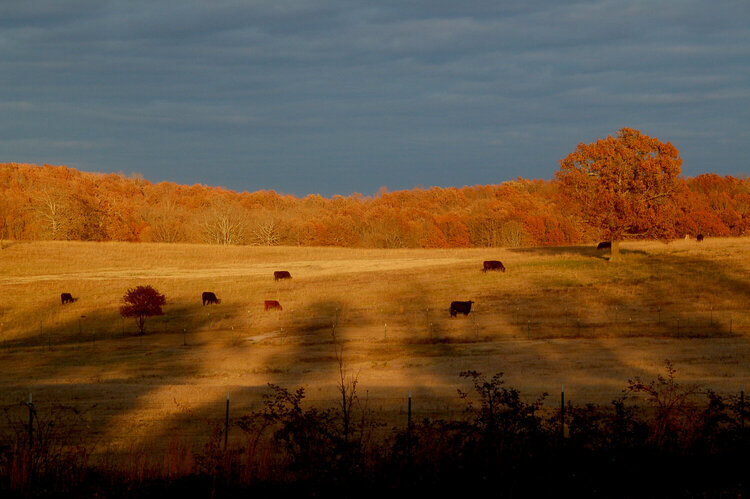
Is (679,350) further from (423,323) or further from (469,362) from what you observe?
(423,323)

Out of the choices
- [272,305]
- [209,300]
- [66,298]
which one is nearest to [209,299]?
[209,300]

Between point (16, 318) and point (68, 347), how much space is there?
43.4 ft

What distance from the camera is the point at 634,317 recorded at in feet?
134

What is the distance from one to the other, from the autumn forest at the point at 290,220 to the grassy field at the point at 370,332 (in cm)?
4195

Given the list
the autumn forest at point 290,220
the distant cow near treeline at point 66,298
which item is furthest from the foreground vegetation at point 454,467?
the autumn forest at point 290,220

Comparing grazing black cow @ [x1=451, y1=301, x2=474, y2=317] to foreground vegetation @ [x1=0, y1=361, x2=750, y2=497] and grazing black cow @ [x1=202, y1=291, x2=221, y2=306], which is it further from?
foreground vegetation @ [x1=0, y1=361, x2=750, y2=497]

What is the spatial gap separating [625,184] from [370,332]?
33.1 meters

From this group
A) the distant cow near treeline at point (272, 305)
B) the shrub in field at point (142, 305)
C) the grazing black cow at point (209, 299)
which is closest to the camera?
the shrub in field at point (142, 305)

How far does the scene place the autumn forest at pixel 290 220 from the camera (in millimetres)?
117062

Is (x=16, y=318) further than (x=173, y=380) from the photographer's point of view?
Yes

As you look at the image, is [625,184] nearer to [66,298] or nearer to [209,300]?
[209,300]

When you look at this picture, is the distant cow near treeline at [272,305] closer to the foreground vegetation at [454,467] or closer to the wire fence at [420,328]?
the wire fence at [420,328]

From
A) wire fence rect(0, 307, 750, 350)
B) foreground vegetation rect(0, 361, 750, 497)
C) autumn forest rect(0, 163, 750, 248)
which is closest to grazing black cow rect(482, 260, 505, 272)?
wire fence rect(0, 307, 750, 350)

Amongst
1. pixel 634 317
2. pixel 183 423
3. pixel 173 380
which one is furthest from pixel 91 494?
pixel 634 317
